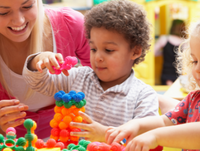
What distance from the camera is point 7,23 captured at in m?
0.85

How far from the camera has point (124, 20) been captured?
2.76ft

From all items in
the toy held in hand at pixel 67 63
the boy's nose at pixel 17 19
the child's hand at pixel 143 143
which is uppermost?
the boy's nose at pixel 17 19

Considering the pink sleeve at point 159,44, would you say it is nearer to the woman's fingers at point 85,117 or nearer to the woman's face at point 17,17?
the woman's face at point 17,17

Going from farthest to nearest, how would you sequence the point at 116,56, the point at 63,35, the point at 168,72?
1. the point at 168,72
2. the point at 63,35
3. the point at 116,56

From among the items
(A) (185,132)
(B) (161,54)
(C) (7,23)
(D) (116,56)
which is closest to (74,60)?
(D) (116,56)

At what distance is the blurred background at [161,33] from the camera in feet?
10.5

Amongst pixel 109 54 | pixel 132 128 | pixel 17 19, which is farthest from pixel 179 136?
pixel 17 19

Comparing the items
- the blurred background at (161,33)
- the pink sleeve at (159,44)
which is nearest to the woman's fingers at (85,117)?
the blurred background at (161,33)

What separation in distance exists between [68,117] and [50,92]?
27 cm

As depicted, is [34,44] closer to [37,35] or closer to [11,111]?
[37,35]

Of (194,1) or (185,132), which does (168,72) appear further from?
(185,132)

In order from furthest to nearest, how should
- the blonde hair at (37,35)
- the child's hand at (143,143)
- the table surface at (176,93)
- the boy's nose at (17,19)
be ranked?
the table surface at (176,93)
the blonde hair at (37,35)
the boy's nose at (17,19)
the child's hand at (143,143)

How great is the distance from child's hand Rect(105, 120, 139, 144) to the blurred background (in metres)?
2.59

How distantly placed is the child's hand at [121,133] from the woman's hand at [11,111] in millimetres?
298
